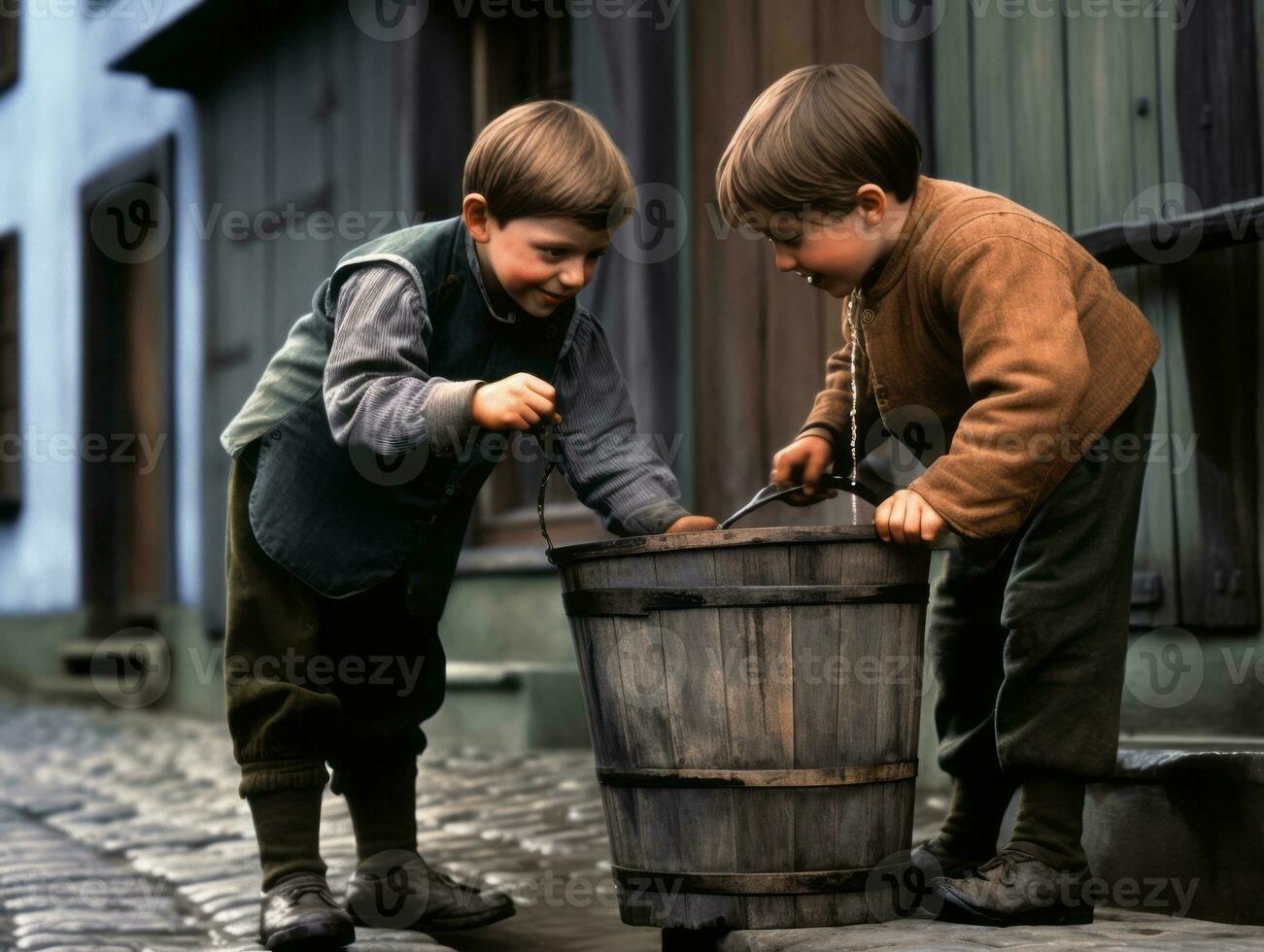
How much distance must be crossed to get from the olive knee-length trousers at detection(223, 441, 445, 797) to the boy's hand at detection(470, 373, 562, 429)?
57 cm

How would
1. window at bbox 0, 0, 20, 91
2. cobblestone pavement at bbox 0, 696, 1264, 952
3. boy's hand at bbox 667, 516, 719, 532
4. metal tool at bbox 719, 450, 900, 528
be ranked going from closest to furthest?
1. cobblestone pavement at bbox 0, 696, 1264, 952
2. metal tool at bbox 719, 450, 900, 528
3. boy's hand at bbox 667, 516, 719, 532
4. window at bbox 0, 0, 20, 91

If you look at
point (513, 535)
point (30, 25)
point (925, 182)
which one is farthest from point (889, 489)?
point (30, 25)

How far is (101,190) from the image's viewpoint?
9875mm

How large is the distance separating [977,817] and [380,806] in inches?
43.4

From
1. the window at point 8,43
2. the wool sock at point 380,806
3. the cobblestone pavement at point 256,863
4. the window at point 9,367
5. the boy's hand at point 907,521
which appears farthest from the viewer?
the window at point 9,367

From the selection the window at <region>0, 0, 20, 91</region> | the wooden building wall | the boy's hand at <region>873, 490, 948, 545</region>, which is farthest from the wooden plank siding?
the window at <region>0, 0, 20, 91</region>

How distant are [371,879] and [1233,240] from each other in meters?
2.21

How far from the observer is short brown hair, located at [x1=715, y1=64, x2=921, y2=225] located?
2.45 m

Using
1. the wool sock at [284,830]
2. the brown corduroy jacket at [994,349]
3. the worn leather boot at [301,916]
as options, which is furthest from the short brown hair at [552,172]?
the worn leather boot at [301,916]

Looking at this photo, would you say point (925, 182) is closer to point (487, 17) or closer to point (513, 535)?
point (513, 535)

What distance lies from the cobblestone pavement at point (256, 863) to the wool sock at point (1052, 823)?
118 millimetres

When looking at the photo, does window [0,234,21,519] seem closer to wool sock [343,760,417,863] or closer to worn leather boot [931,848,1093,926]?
wool sock [343,760,417,863]

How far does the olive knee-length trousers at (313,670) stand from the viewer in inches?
107

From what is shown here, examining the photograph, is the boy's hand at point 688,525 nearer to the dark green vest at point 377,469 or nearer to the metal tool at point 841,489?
the metal tool at point 841,489
